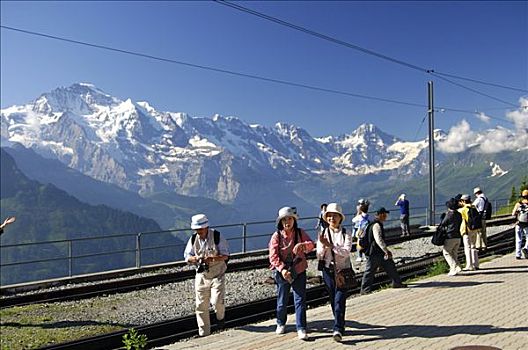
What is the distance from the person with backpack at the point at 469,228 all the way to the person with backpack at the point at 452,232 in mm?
568

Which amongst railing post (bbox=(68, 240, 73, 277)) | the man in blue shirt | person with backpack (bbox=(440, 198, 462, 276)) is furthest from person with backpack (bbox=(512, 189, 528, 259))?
railing post (bbox=(68, 240, 73, 277))

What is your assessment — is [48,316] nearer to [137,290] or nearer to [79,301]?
[79,301]

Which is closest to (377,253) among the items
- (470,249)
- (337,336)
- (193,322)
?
(470,249)

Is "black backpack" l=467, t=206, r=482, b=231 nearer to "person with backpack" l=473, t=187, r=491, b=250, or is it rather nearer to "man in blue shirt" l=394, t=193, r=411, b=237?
"person with backpack" l=473, t=187, r=491, b=250

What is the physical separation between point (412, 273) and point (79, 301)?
8.42 m

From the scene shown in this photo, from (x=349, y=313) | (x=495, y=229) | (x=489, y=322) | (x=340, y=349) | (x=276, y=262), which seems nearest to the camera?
(x=340, y=349)

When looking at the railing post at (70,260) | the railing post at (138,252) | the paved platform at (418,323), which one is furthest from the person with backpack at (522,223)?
the railing post at (70,260)

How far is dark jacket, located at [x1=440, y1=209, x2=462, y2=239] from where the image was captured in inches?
534

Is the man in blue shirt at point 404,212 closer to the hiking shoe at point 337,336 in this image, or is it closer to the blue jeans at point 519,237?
the blue jeans at point 519,237

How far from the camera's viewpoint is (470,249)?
47.3 feet

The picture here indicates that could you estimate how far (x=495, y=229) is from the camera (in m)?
28.8

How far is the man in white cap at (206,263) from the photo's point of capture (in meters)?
8.80

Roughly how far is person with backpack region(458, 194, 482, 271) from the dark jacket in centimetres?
63

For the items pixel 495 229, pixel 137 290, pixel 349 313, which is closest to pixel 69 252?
pixel 137 290
